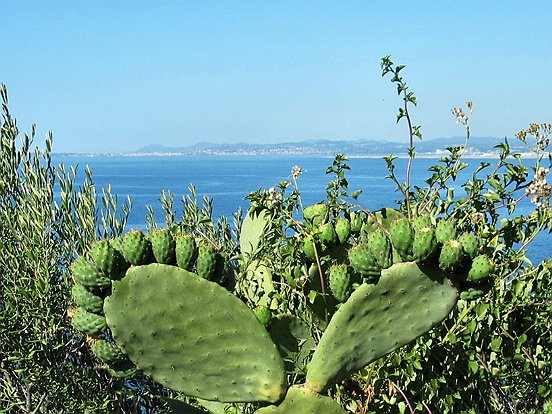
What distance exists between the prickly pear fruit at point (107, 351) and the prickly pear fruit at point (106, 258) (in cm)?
44

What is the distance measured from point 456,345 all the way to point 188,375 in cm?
146

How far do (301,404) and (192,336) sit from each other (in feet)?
1.94

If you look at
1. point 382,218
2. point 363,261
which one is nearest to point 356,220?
point 382,218

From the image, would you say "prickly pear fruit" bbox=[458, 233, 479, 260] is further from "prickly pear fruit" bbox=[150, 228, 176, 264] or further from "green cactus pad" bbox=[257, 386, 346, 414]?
"prickly pear fruit" bbox=[150, 228, 176, 264]

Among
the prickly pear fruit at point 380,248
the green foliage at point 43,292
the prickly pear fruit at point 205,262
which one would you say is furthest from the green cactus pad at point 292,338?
the green foliage at point 43,292

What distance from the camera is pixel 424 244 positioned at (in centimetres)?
330

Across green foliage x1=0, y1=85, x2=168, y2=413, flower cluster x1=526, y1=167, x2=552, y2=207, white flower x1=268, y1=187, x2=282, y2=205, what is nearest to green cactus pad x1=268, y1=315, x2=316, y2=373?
white flower x1=268, y1=187, x2=282, y2=205

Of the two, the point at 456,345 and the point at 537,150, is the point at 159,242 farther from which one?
the point at 537,150

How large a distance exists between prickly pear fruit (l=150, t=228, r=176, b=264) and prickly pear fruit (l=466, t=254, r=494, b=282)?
1.26m

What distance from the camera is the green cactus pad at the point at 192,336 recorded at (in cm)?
341

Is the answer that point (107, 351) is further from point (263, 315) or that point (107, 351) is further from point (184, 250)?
point (263, 315)

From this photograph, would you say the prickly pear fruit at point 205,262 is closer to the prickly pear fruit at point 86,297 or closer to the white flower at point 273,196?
the prickly pear fruit at point 86,297

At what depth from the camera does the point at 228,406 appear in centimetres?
446

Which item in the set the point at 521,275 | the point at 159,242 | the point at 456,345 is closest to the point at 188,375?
the point at 159,242
